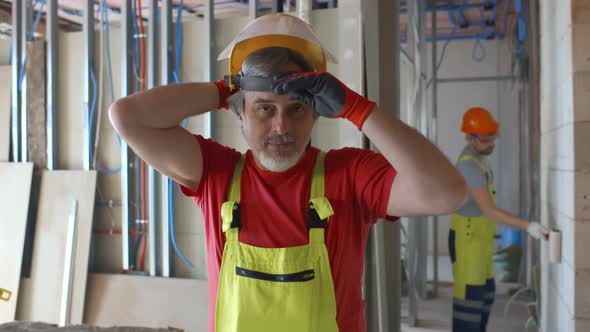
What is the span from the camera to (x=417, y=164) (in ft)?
3.84

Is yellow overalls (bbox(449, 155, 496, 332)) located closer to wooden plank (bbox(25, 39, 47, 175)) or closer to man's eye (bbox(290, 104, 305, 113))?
man's eye (bbox(290, 104, 305, 113))

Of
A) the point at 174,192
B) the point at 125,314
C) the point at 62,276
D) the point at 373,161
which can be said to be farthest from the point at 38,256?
the point at 373,161

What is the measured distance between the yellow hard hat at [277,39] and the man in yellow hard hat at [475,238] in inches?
85.3

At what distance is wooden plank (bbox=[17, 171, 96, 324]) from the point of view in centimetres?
337

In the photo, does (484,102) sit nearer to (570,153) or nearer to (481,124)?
(481,124)

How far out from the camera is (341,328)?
131 cm

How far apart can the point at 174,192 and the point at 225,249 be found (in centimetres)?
204

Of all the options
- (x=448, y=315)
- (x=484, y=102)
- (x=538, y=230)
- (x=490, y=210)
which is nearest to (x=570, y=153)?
(x=538, y=230)

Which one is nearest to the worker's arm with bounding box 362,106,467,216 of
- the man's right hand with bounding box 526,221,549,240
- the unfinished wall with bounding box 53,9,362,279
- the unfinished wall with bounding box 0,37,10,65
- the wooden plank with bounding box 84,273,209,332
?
the unfinished wall with bounding box 53,9,362,279

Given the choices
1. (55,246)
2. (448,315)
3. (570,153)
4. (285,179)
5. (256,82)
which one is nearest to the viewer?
(256,82)

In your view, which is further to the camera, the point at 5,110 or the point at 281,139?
the point at 5,110

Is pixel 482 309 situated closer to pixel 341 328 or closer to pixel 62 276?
pixel 341 328

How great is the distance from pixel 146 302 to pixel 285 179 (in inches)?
88.8

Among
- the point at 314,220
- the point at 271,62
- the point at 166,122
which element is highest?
the point at 271,62
